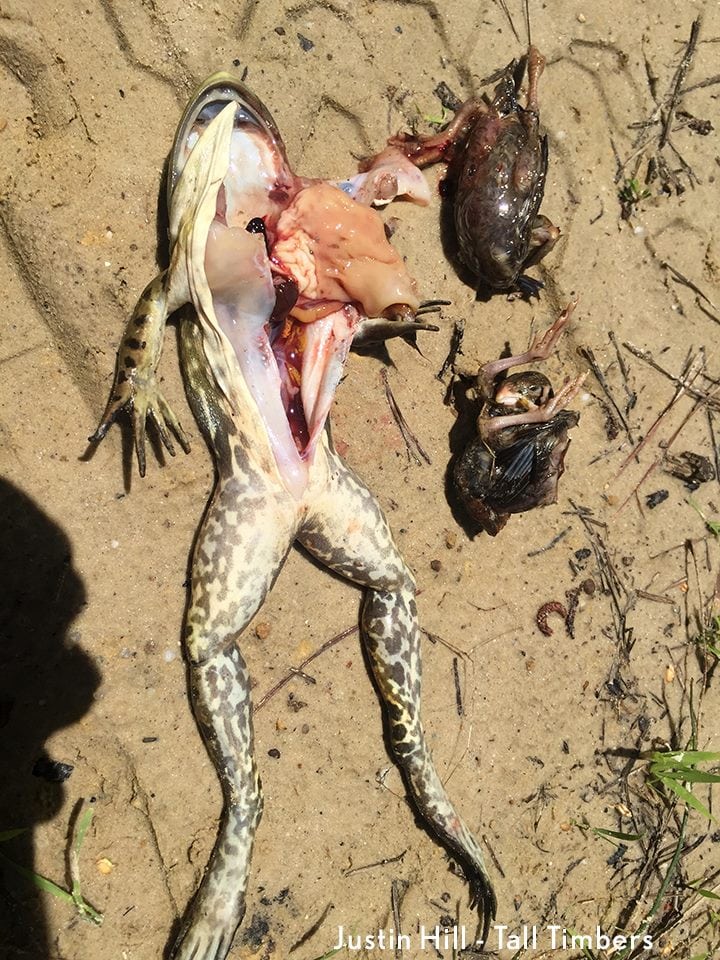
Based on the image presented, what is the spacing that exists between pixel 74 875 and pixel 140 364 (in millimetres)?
1905

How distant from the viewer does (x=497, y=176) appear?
2939 millimetres

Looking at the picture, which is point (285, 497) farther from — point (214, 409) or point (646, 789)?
point (646, 789)

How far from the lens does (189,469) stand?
283cm

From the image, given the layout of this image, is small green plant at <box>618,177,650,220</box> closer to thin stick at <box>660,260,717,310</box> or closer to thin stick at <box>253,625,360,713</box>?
thin stick at <box>660,260,717,310</box>

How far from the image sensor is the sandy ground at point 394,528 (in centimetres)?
263

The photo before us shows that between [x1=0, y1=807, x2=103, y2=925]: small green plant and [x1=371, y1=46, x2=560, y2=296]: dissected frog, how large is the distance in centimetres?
274

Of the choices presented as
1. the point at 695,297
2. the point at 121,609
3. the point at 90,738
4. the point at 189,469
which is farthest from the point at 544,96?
the point at 90,738

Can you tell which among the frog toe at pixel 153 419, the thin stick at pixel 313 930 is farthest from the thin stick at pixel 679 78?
the thin stick at pixel 313 930

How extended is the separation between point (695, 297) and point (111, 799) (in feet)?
11.8

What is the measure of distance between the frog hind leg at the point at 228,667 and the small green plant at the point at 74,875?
0.37m

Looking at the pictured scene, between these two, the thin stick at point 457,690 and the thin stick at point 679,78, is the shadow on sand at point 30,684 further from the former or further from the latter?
the thin stick at point 679,78

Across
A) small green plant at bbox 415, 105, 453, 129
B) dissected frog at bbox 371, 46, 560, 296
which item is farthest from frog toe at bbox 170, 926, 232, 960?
small green plant at bbox 415, 105, 453, 129

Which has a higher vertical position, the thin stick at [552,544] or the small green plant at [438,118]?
the small green plant at [438,118]

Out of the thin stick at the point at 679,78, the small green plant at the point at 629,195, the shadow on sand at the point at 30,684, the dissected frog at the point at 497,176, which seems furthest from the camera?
the thin stick at the point at 679,78
